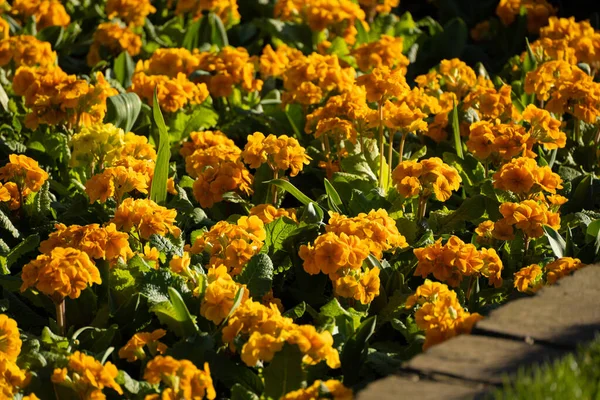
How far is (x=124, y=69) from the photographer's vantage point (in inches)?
212

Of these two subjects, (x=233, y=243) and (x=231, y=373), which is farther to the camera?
(x=233, y=243)

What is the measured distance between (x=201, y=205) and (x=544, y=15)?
3.10 meters

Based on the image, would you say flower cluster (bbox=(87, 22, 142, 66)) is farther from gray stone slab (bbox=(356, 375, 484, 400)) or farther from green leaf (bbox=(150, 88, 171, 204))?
gray stone slab (bbox=(356, 375, 484, 400))

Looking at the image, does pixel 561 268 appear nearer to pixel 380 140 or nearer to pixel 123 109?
pixel 380 140

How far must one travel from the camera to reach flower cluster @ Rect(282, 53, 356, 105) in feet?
14.4

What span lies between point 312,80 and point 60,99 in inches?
39.1

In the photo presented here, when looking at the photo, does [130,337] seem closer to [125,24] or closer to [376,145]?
[376,145]

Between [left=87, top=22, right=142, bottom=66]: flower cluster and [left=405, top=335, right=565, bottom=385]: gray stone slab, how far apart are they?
10.9 ft

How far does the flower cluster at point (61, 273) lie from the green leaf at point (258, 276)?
462 mm

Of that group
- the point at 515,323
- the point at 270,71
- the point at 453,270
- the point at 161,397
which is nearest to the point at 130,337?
the point at 161,397

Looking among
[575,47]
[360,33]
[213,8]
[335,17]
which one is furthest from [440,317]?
[213,8]

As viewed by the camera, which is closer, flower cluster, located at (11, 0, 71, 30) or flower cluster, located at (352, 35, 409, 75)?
flower cluster, located at (352, 35, 409, 75)

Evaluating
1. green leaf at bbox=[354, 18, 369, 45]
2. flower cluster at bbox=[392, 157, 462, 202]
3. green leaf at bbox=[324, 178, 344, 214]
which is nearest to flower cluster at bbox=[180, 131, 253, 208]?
green leaf at bbox=[324, 178, 344, 214]

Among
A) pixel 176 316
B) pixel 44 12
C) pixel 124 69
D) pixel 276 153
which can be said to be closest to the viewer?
pixel 176 316
